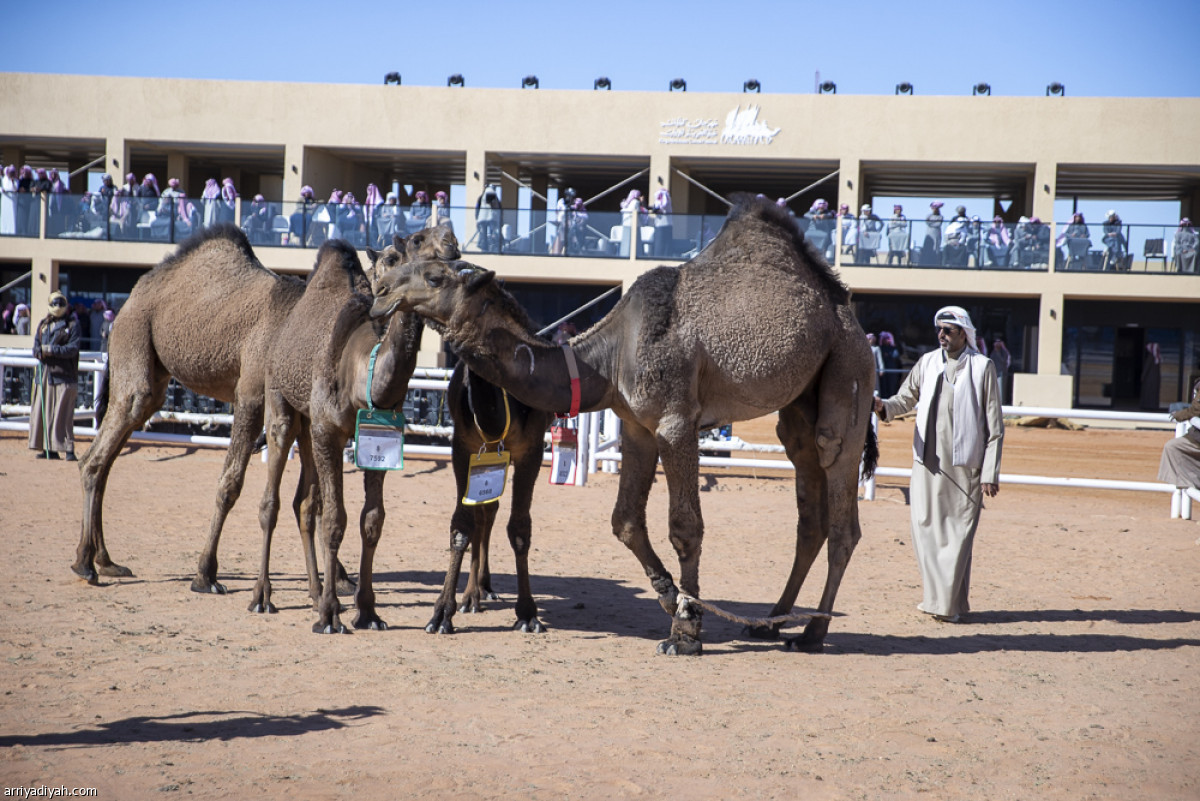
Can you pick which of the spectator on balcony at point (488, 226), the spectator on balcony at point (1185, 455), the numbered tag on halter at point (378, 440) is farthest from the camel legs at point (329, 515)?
the spectator on balcony at point (488, 226)

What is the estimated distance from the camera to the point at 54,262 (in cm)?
3253

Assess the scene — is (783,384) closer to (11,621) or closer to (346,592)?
(346,592)

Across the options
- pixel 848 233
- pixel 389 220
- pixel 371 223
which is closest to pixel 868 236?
pixel 848 233

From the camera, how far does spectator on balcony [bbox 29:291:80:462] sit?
15.5 m

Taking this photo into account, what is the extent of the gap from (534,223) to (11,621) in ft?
77.6

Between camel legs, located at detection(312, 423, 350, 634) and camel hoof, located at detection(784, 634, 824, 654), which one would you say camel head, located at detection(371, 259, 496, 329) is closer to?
camel legs, located at detection(312, 423, 350, 634)

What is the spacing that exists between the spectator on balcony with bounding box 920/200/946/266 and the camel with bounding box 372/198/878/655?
22892mm

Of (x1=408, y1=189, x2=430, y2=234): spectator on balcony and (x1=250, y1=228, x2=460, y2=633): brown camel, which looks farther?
(x1=408, y1=189, x2=430, y2=234): spectator on balcony

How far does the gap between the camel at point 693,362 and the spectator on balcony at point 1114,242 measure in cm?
2484

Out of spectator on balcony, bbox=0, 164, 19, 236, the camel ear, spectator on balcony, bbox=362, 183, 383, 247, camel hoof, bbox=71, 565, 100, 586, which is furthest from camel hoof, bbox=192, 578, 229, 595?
spectator on balcony, bbox=0, 164, 19, 236

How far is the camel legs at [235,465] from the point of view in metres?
7.89

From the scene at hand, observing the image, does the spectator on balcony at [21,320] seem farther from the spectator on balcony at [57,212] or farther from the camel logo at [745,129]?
the camel logo at [745,129]

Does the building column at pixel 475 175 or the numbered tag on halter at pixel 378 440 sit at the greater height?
the building column at pixel 475 175

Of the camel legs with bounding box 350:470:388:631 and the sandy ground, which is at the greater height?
the camel legs with bounding box 350:470:388:631
